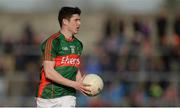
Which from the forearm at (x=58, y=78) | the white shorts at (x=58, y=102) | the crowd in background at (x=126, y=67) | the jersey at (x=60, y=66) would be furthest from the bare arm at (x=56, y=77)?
the crowd in background at (x=126, y=67)

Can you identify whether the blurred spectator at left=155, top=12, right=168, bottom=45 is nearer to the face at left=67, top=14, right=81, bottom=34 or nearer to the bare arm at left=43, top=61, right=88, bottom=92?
the face at left=67, top=14, right=81, bottom=34

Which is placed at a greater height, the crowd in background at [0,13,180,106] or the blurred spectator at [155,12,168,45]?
the blurred spectator at [155,12,168,45]

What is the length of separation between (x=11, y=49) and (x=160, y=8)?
7.63m

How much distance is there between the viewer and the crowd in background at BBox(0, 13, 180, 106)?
1606 centimetres

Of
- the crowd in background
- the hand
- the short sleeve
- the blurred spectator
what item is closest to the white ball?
the hand

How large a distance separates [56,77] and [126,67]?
7.46 metres

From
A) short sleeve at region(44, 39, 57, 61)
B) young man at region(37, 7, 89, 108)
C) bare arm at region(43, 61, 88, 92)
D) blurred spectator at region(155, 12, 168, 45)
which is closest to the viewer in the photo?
bare arm at region(43, 61, 88, 92)

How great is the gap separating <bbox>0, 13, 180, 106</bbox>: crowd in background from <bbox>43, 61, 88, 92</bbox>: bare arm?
22.9ft

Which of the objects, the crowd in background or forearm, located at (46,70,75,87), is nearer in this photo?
forearm, located at (46,70,75,87)

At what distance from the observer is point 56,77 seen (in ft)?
29.3

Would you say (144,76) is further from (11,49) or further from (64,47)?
(64,47)

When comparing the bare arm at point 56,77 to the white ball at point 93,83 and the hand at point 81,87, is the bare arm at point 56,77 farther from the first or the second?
the white ball at point 93,83

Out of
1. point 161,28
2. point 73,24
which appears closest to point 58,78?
point 73,24

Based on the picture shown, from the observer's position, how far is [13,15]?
27156mm
